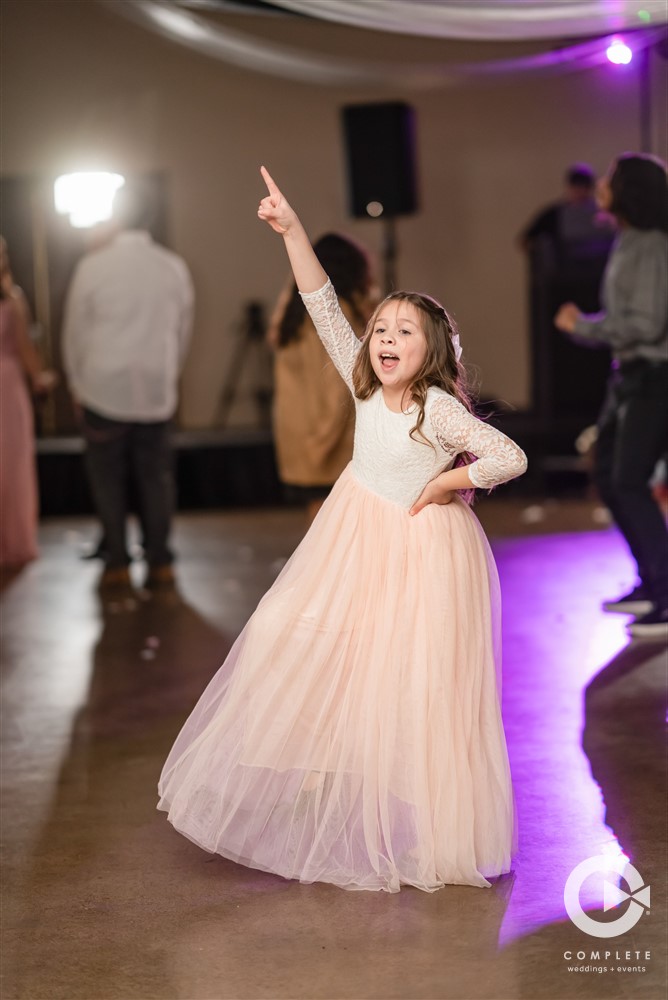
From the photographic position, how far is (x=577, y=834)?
8.91 ft

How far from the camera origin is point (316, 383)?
4.17 meters

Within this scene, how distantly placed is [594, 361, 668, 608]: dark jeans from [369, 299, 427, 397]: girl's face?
2.03 meters

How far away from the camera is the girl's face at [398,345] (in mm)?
2553

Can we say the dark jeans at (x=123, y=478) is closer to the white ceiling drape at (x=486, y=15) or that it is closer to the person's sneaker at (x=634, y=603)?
the person's sneaker at (x=634, y=603)

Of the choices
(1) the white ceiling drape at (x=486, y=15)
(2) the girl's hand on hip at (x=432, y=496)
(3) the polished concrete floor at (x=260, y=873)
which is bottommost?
(3) the polished concrete floor at (x=260, y=873)

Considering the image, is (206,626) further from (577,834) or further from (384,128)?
(384,128)

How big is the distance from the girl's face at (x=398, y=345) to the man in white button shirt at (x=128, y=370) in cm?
318

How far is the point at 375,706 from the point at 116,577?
340cm

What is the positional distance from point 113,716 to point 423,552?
1557 millimetres

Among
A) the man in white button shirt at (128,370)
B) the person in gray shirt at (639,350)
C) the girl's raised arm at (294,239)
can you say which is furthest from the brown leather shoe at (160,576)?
the girl's raised arm at (294,239)

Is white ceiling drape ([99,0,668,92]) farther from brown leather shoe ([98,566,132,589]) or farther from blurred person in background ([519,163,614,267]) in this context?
brown leather shoe ([98,566,132,589])

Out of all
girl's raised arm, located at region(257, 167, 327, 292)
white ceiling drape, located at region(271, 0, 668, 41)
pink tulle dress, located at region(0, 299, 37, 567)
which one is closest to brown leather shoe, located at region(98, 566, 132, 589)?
pink tulle dress, located at region(0, 299, 37, 567)

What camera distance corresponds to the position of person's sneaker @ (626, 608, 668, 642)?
14.4ft

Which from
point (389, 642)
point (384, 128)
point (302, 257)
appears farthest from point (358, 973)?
point (384, 128)
